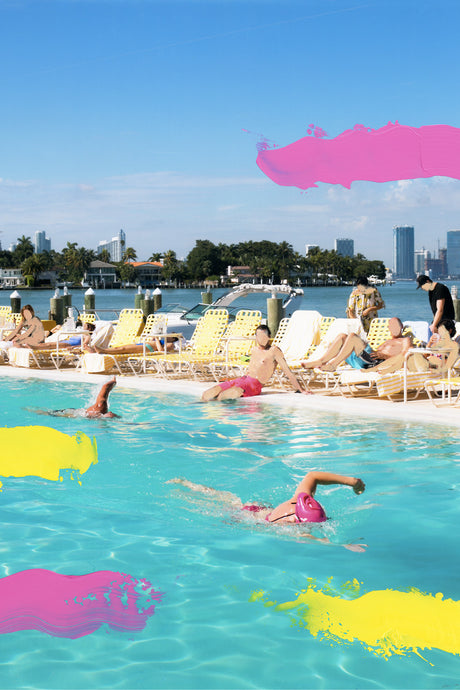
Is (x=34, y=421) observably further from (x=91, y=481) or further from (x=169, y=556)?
(x=169, y=556)

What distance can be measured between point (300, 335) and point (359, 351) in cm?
171

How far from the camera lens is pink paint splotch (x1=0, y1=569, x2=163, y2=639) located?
3.61 metres

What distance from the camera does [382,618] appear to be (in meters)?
3.79

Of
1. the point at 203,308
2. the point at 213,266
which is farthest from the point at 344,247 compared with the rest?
the point at 203,308

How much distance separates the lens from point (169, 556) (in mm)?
4570

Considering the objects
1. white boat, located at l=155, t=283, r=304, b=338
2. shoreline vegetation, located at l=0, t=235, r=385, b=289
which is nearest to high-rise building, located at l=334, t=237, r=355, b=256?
shoreline vegetation, located at l=0, t=235, r=385, b=289

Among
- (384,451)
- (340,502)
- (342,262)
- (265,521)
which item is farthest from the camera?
(342,262)

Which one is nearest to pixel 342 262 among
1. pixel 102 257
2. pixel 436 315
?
pixel 102 257

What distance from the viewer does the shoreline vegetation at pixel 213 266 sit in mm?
142125

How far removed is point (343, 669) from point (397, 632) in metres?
0.37

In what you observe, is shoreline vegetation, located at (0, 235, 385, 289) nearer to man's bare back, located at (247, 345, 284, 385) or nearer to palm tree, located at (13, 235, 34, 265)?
palm tree, located at (13, 235, 34, 265)

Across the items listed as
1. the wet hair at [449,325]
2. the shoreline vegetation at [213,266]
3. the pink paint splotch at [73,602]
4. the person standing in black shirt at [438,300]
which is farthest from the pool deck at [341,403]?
the shoreline vegetation at [213,266]

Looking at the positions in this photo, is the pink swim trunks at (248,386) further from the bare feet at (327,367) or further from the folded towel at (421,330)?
the folded towel at (421,330)

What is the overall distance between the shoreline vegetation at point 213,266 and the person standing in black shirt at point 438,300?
122982 mm
